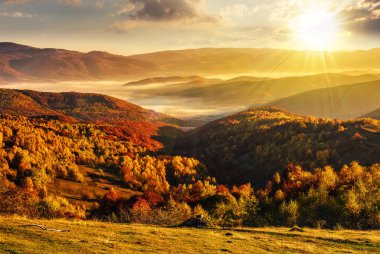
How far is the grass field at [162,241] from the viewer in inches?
1224

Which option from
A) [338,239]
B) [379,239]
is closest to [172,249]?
[338,239]

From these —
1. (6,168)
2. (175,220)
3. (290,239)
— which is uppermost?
(290,239)

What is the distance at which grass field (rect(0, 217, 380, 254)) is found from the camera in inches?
1224

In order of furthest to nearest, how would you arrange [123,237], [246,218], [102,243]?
[246,218] → [123,237] → [102,243]

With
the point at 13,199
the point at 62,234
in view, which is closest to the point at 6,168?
the point at 13,199

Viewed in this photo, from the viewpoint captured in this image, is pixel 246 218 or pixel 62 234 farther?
pixel 246 218

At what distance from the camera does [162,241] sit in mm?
36688

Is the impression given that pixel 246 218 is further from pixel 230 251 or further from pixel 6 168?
pixel 6 168

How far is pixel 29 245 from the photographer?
1182 inches

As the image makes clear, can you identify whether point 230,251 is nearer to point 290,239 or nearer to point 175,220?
point 290,239

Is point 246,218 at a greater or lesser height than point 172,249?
lesser

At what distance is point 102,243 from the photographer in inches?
1312

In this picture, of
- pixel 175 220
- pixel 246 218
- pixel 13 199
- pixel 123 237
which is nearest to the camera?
pixel 123 237

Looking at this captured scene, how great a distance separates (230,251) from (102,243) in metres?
11.4
